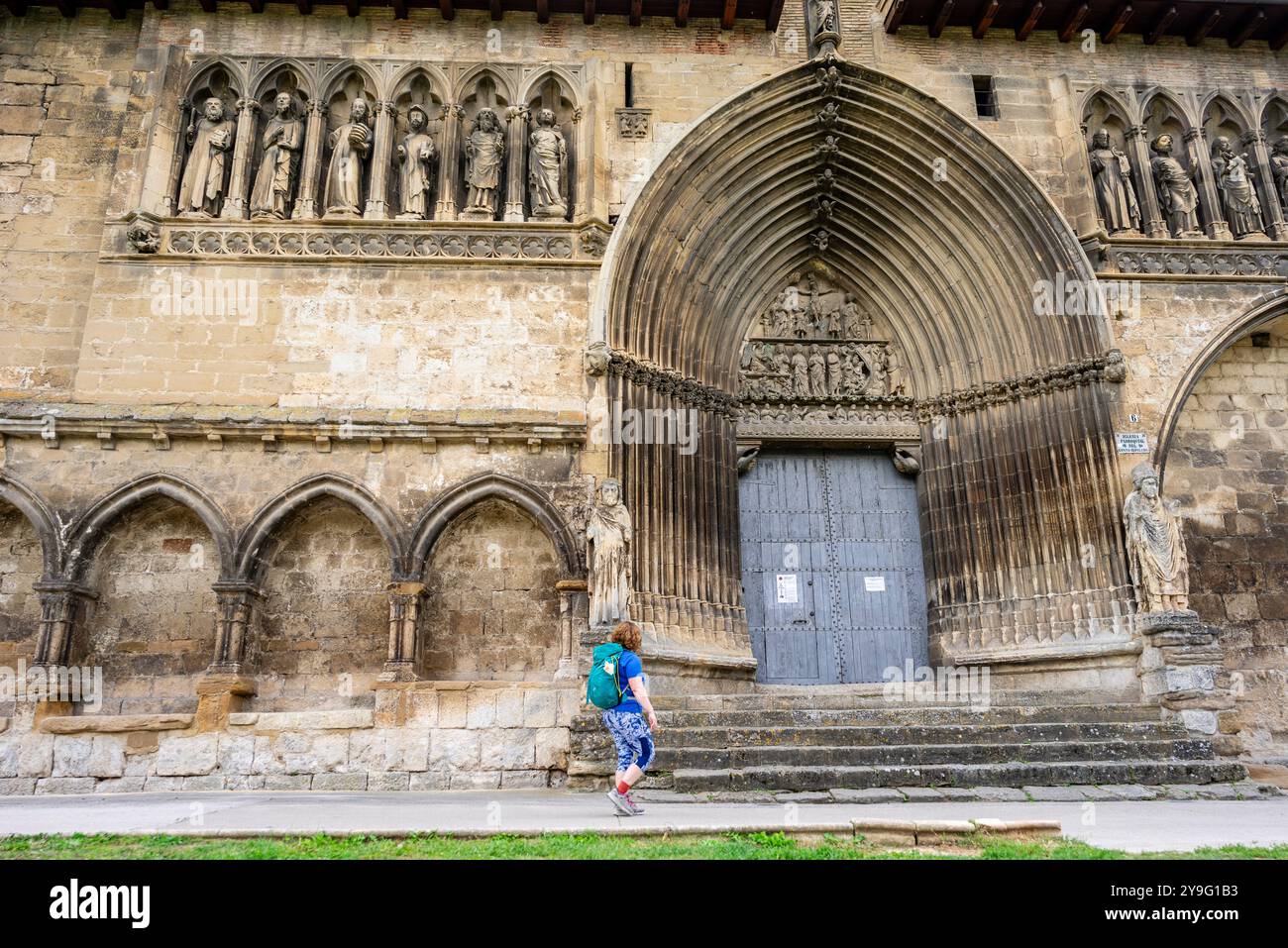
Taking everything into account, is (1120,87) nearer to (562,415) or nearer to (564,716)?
(562,415)

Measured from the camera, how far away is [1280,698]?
34.6 feet

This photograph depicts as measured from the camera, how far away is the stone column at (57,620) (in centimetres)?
890

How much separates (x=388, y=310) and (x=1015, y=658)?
8.34m

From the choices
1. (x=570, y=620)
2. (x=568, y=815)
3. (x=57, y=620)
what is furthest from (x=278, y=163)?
(x=568, y=815)

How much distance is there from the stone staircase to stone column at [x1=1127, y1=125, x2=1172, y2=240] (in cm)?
632

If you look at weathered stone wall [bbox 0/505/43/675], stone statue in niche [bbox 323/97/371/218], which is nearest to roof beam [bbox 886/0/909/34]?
stone statue in niche [bbox 323/97/371/218]

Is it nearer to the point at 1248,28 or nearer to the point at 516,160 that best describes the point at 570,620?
the point at 516,160

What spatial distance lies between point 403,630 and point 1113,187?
10434 millimetres

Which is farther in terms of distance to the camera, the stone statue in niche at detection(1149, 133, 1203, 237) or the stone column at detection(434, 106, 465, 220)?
the stone statue in niche at detection(1149, 133, 1203, 237)

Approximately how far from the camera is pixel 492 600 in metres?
9.70

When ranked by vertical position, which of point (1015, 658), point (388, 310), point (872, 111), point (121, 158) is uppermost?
point (872, 111)

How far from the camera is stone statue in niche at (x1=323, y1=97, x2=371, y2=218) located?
10.7 meters

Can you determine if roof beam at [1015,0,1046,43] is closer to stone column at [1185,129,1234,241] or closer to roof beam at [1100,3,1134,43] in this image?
roof beam at [1100,3,1134,43]
